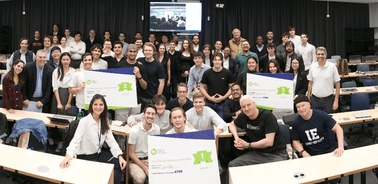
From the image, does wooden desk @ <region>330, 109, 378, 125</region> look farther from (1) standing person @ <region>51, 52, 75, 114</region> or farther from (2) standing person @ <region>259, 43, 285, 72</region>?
(1) standing person @ <region>51, 52, 75, 114</region>

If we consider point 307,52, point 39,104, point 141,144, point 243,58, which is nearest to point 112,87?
point 141,144

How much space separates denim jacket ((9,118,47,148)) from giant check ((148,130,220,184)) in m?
1.79

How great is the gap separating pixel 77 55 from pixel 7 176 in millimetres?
4143

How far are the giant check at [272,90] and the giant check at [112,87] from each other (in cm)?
158

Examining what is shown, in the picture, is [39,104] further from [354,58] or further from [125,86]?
[354,58]

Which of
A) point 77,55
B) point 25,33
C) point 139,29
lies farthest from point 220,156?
point 25,33

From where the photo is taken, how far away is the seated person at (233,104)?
15.5 ft

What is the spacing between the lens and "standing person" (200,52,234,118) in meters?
5.15

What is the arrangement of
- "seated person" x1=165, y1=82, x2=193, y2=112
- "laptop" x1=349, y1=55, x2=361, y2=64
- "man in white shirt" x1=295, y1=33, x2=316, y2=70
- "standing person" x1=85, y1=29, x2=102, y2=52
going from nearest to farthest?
"seated person" x1=165, y1=82, x2=193, y2=112, "man in white shirt" x1=295, y1=33, x2=316, y2=70, "standing person" x1=85, y1=29, x2=102, y2=52, "laptop" x1=349, y1=55, x2=361, y2=64

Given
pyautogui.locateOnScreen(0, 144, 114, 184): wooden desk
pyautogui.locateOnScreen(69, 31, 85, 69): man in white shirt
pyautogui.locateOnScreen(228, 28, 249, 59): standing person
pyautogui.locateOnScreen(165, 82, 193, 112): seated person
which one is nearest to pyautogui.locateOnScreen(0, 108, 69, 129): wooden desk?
pyautogui.locateOnScreen(0, 144, 114, 184): wooden desk

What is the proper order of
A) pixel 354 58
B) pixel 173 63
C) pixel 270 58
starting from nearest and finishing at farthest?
pixel 270 58, pixel 173 63, pixel 354 58

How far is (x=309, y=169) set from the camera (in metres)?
3.07

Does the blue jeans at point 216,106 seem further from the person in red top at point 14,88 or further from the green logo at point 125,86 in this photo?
the person in red top at point 14,88

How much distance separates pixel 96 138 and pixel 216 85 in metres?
2.16
